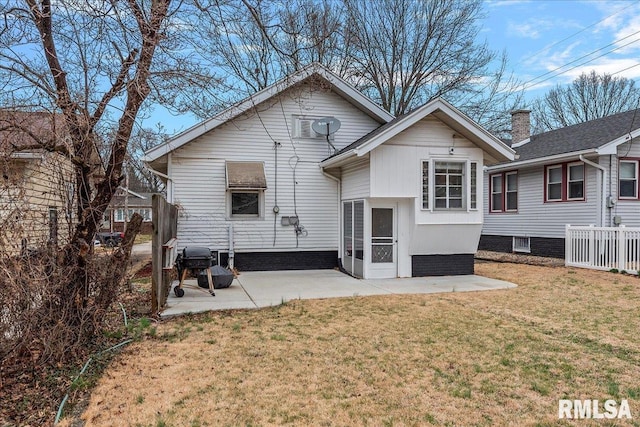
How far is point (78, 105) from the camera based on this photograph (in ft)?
15.0

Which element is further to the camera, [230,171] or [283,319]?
[230,171]

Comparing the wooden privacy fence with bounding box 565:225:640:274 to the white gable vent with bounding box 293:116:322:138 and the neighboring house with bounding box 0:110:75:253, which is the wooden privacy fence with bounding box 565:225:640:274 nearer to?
the white gable vent with bounding box 293:116:322:138

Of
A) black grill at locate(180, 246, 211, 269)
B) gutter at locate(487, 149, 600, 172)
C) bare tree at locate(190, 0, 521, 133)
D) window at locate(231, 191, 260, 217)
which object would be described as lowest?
black grill at locate(180, 246, 211, 269)

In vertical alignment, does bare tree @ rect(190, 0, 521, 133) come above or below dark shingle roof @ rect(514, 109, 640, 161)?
above

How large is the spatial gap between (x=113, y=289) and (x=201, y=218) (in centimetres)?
687

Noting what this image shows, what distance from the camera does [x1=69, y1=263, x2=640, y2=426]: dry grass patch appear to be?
3.68 metres

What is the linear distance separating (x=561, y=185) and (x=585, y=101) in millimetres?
24734

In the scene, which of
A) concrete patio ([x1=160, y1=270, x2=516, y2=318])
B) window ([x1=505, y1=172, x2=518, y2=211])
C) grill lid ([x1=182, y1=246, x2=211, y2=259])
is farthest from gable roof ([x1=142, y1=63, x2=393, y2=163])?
window ([x1=505, y1=172, x2=518, y2=211])

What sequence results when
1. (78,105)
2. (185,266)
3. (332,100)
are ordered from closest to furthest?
(78,105) < (185,266) < (332,100)

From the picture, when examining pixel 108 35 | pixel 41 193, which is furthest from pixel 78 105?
pixel 108 35

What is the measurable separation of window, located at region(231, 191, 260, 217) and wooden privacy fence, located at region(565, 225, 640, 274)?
9.34m

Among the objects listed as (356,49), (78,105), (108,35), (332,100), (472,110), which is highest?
(356,49)

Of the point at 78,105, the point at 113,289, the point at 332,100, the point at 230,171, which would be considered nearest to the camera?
the point at 78,105

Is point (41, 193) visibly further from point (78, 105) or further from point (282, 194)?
point (282, 194)
